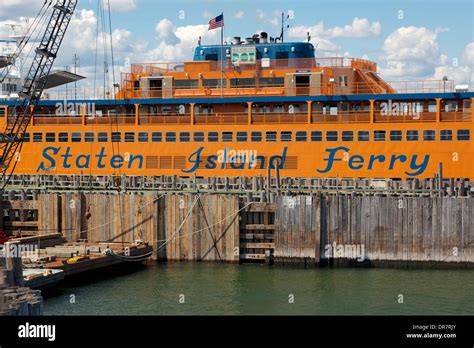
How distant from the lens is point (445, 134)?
46.9 meters

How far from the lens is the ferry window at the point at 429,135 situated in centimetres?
4697

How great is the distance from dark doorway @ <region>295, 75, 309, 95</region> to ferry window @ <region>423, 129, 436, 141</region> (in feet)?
28.0

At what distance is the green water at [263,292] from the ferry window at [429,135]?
15418mm

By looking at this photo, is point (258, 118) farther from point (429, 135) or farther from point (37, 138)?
point (37, 138)

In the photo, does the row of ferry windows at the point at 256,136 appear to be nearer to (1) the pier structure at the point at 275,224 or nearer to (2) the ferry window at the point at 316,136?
(2) the ferry window at the point at 316,136

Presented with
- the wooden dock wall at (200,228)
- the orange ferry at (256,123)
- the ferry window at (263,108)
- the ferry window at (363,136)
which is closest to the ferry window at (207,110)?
the orange ferry at (256,123)

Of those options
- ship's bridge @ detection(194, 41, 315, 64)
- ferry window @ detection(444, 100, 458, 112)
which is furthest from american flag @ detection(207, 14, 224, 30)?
ferry window @ detection(444, 100, 458, 112)

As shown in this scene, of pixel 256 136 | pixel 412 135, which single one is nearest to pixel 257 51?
pixel 256 136

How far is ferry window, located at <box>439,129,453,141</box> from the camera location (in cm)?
4681

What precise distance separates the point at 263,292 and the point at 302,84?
23724 millimetres

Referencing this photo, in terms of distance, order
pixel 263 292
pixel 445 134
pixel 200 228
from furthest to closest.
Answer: pixel 445 134
pixel 200 228
pixel 263 292

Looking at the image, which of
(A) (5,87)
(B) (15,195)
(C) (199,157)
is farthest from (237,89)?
(A) (5,87)
